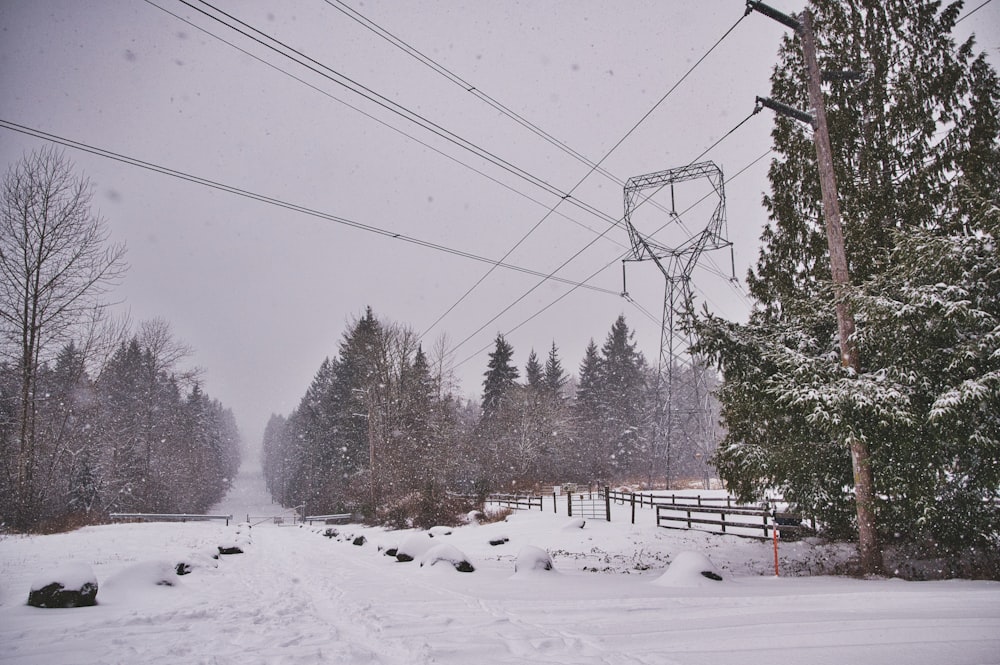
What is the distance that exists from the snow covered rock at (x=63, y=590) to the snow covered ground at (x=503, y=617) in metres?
0.21

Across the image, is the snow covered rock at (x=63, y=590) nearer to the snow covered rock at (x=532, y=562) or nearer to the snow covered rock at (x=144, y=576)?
the snow covered rock at (x=144, y=576)

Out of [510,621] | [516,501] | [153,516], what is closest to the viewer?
[510,621]

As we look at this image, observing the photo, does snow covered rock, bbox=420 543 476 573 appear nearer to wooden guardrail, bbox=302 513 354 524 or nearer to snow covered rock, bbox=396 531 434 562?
snow covered rock, bbox=396 531 434 562

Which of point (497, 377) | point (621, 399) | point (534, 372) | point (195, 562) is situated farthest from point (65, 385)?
point (621, 399)

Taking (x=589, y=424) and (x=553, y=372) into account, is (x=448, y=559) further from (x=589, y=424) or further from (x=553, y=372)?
(x=553, y=372)

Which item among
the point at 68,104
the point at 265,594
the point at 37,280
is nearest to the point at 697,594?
the point at 265,594

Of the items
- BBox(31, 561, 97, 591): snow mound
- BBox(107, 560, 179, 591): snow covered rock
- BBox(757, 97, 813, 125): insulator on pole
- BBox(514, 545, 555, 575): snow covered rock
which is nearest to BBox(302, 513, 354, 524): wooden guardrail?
BBox(107, 560, 179, 591): snow covered rock

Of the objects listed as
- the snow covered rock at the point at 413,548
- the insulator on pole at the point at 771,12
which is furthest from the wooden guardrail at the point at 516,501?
the insulator on pole at the point at 771,12

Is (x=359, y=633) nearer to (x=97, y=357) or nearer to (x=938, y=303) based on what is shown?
(x=938, y=303)

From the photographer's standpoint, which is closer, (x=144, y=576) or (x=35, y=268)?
(x=144, y=576)

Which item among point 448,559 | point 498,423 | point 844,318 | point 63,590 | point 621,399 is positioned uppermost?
point 844,318

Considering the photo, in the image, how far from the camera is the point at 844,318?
28.9ft

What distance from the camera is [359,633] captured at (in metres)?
5.43

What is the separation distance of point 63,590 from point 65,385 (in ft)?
70.6
